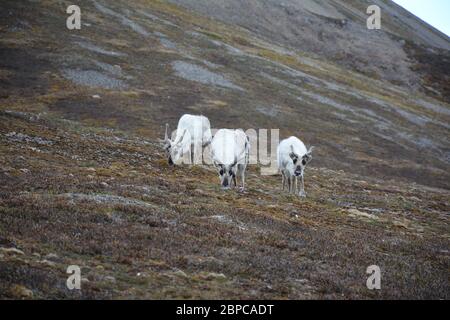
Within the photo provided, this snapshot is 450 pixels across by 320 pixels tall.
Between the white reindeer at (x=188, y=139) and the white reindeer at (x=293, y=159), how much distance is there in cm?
643

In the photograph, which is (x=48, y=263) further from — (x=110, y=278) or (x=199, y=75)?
(x=199, y=75)

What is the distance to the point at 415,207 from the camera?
102ft

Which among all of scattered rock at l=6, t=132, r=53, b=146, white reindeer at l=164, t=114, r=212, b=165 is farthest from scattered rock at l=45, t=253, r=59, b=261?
white reindeer at l=164, t=114, r=212, b=165

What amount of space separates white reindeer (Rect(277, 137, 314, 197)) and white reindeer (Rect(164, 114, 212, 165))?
6429 millimetres

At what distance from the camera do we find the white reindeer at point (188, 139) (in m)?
32.1

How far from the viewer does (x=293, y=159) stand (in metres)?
27.2

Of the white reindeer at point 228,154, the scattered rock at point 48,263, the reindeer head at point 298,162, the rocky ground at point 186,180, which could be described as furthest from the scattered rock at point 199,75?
the scattered rock at point 48,263

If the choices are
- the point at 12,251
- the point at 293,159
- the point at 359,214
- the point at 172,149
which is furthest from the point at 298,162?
the point at 12,251

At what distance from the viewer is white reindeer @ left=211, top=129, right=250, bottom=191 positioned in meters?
25.5

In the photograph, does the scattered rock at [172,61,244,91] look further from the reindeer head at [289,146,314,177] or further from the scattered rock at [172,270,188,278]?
the scattered rock at [172,270,188,278]

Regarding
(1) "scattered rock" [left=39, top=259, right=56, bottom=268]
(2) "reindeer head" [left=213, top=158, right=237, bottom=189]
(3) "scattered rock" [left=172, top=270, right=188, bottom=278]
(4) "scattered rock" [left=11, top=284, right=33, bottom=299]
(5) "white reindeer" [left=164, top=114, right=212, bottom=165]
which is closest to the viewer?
(4) "scattered rock" [left=11, top=284, right=33, bottom=299]

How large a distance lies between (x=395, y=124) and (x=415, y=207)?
136ft

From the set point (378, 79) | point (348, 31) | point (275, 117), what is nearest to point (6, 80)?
point (275, 117)

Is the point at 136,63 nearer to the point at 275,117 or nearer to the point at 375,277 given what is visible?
the point at 275,117
